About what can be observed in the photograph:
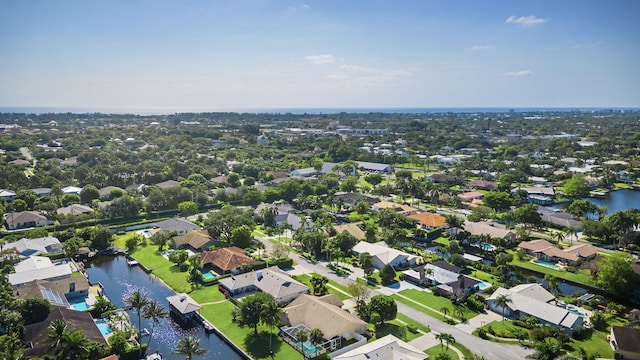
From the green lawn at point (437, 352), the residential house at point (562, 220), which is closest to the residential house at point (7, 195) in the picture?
the green lawn at point (437, 352)

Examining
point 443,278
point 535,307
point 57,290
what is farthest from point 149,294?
point 535,307

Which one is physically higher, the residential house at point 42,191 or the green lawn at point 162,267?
the residential house at point 42,191

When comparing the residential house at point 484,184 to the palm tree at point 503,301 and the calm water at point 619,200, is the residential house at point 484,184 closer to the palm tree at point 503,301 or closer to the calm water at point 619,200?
the calm water at point 619,200

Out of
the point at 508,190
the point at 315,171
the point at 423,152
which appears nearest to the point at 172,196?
the point at 315,171

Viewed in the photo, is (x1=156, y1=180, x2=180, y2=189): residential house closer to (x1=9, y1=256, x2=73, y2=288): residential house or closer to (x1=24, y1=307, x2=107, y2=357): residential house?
(x1=9, y1=256, x2=73, y2=288): residential house

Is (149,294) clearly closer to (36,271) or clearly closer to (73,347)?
(36,271)

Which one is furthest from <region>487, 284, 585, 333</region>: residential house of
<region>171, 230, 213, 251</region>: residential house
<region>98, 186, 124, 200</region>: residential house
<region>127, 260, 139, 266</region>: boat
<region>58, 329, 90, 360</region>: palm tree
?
<region>98, 186, 124, 200</region>: residential house

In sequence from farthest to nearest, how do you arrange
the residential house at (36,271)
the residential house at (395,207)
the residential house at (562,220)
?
the residential house at (395,207)
the residential house at (562,220)
the residential house at (36,271)
